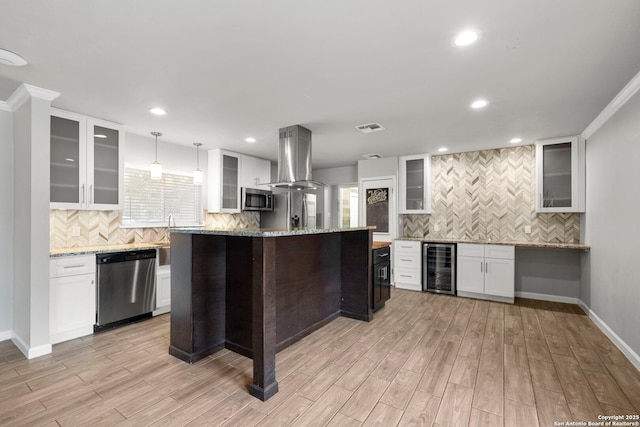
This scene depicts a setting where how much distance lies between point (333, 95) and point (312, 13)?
3.94 ft

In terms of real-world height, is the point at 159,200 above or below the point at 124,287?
above

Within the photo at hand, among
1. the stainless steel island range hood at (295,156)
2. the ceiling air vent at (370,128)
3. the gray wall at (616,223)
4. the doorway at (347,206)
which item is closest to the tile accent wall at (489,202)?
the gray wall at (616,223)

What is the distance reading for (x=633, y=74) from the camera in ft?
8.09

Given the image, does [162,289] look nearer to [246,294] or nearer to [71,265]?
[71,265]

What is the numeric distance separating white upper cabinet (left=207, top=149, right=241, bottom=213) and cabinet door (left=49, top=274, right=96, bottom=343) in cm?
224

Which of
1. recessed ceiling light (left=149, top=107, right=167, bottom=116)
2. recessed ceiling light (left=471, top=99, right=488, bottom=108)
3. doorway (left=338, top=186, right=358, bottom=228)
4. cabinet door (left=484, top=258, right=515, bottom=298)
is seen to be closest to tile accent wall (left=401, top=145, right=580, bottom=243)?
cabinet door (left=484, top=258, right=515, bottom=298)

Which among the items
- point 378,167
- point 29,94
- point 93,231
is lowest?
point 93,231

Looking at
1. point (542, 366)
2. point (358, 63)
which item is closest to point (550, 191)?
point (542, 366)

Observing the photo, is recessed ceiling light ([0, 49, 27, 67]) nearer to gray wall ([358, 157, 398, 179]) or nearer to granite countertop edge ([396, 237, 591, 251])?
gray wall ([358, 157, 398, 179])

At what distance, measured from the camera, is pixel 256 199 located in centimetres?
575

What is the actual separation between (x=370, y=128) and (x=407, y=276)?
285 centimetres

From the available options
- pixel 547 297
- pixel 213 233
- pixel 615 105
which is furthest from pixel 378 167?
pixel 213 233

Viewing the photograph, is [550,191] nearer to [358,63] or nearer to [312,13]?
[358,63]

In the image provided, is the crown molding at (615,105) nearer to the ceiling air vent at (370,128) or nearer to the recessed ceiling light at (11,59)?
the ceiling air vent at (370,128)
